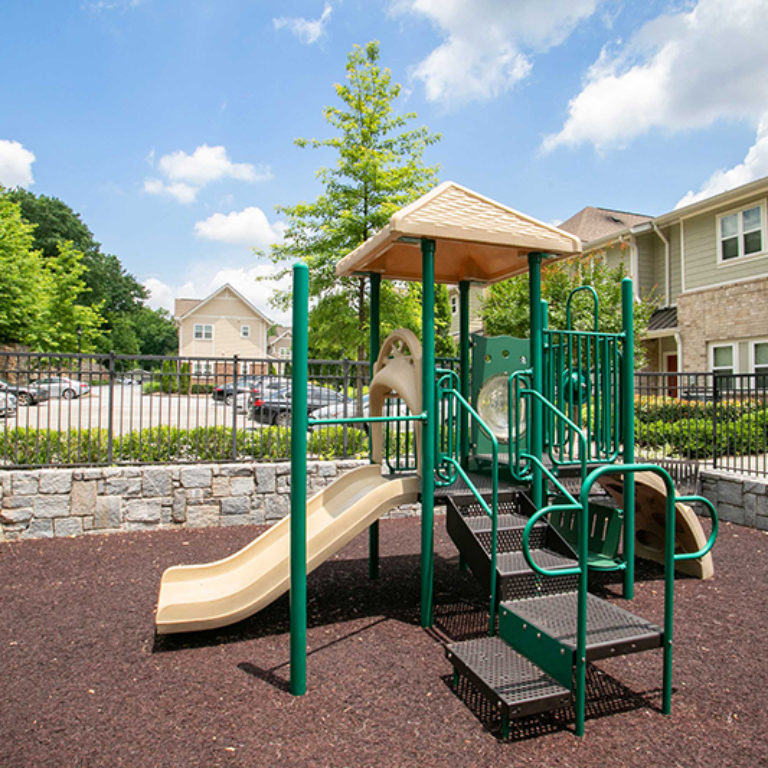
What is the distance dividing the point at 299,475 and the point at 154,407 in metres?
5.20

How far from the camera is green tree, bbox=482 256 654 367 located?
43.9 feet

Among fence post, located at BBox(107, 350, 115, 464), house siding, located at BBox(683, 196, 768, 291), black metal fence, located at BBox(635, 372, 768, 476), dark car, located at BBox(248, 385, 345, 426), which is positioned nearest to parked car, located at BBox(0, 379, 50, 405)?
fence post, located at BBox(107, 350, 115, 464)

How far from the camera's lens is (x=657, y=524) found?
557cm

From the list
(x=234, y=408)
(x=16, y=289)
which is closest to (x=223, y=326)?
(x=16, y=289)

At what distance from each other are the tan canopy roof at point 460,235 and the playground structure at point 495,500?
1cm

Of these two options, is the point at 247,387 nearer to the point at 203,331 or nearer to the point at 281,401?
the point at 281,401

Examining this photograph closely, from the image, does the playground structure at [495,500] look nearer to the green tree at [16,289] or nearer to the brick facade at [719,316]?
the brick facade at [719,316]

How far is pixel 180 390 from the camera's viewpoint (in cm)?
742

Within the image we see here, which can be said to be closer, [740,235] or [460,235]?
[460,235]

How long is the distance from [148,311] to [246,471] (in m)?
79.0

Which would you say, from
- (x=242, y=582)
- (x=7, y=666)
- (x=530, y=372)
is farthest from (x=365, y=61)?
(x=7, y=666)

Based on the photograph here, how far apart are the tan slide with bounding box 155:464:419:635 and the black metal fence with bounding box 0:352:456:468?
3119mm

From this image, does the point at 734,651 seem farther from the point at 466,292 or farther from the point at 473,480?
the point at 466,292

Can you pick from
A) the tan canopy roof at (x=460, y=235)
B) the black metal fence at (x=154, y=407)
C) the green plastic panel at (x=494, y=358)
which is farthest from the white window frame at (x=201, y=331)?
the green plastic panel at (x=494, y=358)
